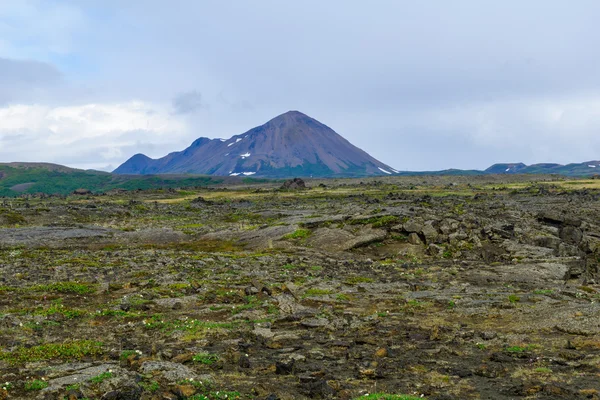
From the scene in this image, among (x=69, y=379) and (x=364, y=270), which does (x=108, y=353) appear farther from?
(x=364, y=270)

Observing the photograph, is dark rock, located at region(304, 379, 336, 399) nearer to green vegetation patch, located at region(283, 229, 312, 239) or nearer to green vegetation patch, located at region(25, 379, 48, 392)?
green vegetation patch, located at region(25, 379, 48, 392)

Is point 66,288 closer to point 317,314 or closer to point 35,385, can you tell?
point 35,385

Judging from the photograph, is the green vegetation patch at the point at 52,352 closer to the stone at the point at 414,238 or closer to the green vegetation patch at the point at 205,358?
the green vegetation patch at the point at 205,358

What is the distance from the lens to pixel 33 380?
1603 cm

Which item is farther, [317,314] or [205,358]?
[317,314]

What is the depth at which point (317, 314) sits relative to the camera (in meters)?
26.1

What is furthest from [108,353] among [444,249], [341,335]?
[444,249]

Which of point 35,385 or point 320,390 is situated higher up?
point 35,385

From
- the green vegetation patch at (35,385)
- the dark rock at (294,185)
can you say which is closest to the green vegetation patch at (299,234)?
the green vegetation patch at (35,385)

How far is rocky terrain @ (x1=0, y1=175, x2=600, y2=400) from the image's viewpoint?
16.2 m

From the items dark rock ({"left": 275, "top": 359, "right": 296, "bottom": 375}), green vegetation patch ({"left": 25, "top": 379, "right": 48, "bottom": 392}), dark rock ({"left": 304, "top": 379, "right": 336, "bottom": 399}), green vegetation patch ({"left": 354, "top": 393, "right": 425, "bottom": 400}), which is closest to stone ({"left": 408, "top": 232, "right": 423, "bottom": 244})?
dark rock ({"left": 275, "top": 359, "right": 296, "bottom": 375})

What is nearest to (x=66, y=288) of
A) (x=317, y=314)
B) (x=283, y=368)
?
(x=317, y=314)

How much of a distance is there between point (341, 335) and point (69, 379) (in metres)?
11.8

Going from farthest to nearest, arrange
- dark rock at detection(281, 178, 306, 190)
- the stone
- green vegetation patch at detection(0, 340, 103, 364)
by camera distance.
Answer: dark rock at detection(281, 178, 306, 190) → the stone → green vegetation patch at detection(0, 340, 103, 364)
